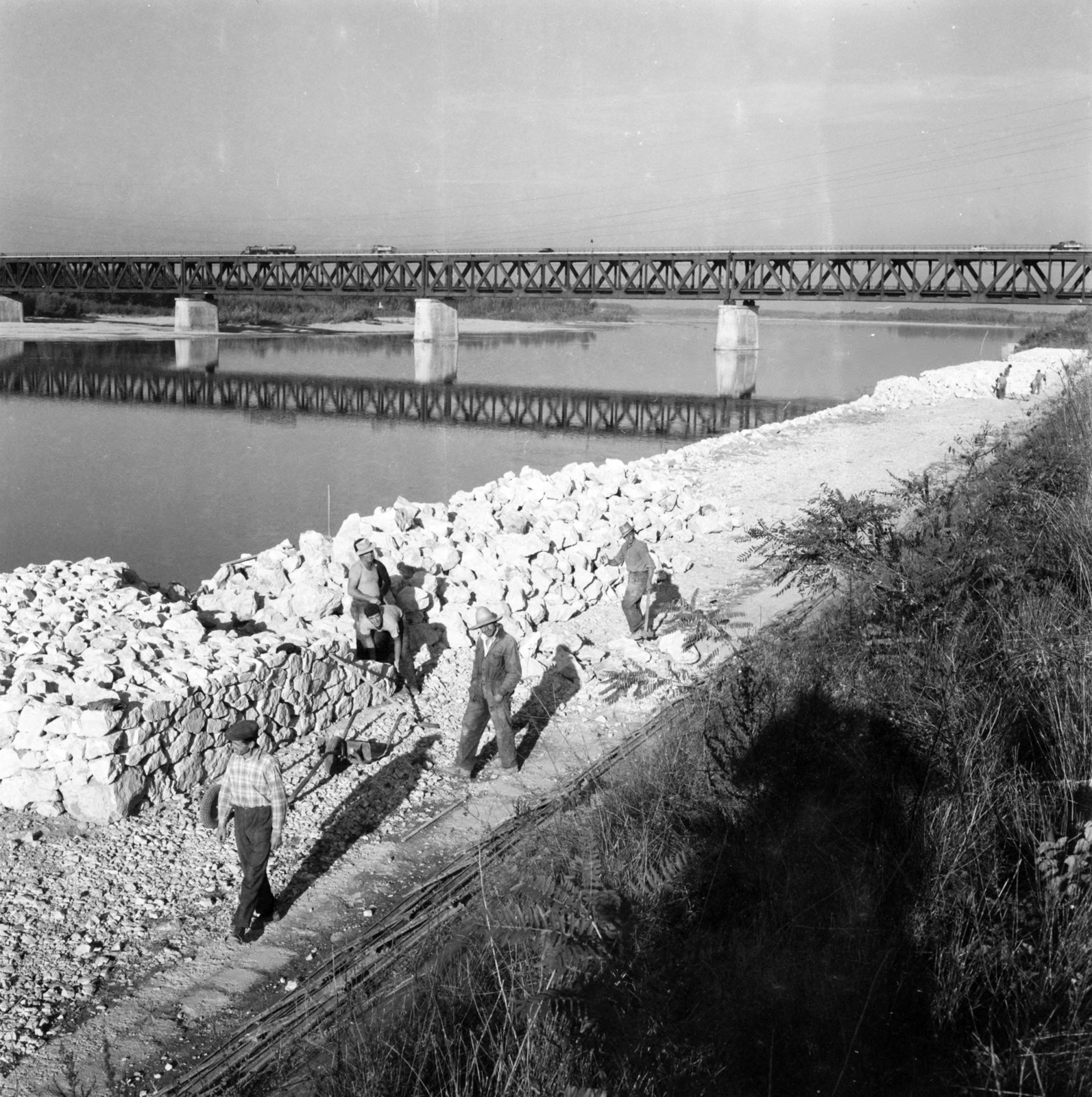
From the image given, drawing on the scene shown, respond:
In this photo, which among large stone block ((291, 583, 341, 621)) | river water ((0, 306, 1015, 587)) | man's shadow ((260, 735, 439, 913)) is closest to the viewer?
man's shadow ((260, 735, 439, 913))

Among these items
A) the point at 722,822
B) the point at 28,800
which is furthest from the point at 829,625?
the point at 28,800

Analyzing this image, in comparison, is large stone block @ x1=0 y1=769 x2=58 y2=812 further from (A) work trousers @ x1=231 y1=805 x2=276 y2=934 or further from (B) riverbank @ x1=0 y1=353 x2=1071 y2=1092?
(A) work trousers @ x1=231 y1=805 x2=276 y2=934

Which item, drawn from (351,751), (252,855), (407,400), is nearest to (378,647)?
(351,751)

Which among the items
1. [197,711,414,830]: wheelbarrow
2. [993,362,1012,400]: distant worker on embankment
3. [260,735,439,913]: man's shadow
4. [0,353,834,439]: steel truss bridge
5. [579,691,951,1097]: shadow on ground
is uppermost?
[993,362,1012,400]: distant worker on embankment

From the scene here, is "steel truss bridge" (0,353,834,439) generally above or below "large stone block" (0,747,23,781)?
above

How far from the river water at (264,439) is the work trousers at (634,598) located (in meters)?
10.0

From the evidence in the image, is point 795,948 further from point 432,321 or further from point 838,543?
point 432,321

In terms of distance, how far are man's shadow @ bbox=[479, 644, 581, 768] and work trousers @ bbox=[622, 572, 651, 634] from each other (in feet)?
3.37

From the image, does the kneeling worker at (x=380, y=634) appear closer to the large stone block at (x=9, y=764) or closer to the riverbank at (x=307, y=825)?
the riverbank at (x=307, y=825)

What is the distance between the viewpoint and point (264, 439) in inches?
1640

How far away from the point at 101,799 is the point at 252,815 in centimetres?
210

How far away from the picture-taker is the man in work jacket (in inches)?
402

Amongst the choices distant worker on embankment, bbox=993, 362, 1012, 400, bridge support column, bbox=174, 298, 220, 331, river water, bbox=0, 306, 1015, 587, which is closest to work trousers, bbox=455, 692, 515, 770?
river water, bbox=0, 306, 1015, 587

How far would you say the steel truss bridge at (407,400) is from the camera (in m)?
49.7
